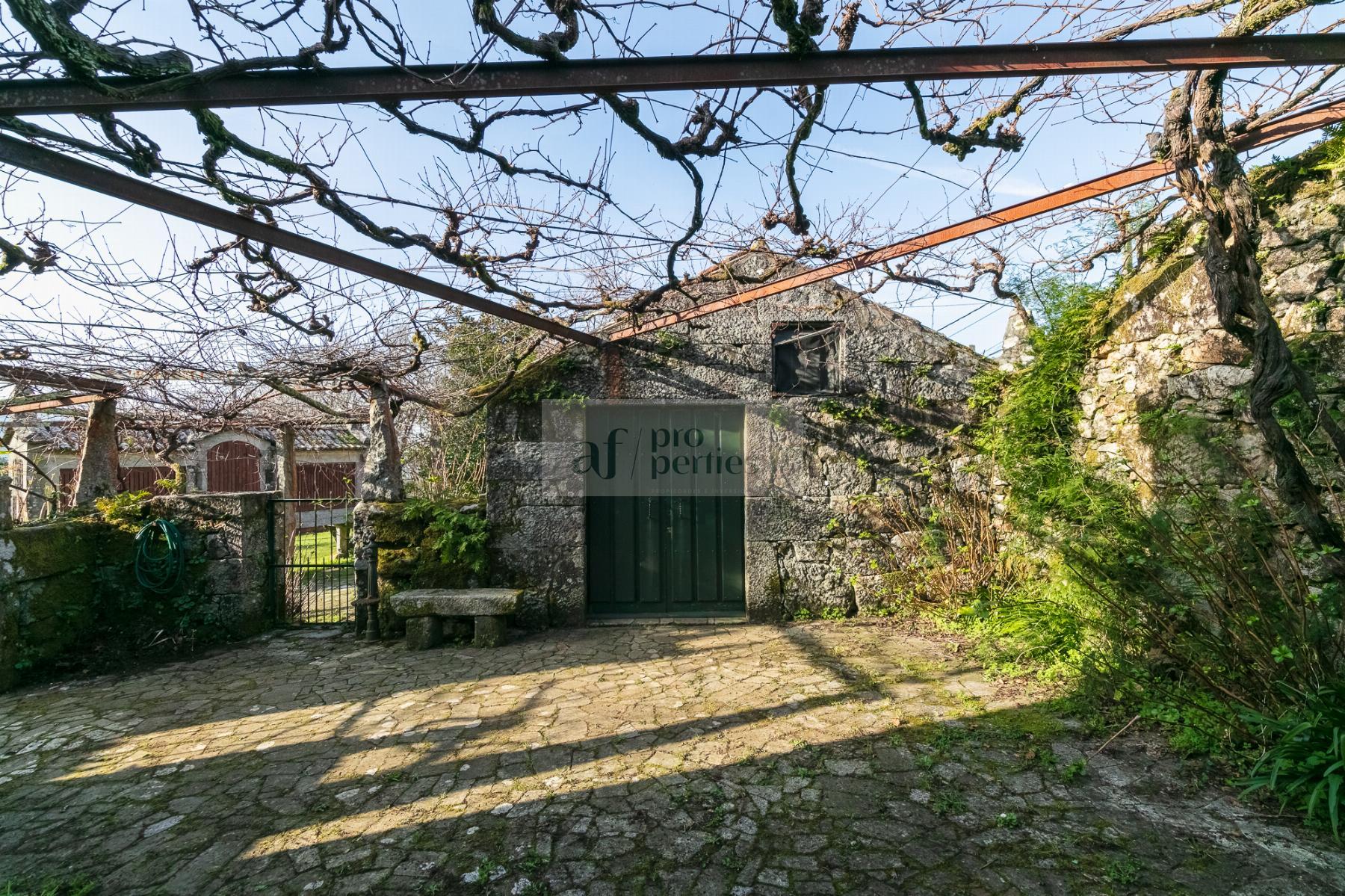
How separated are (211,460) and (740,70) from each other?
708 inches

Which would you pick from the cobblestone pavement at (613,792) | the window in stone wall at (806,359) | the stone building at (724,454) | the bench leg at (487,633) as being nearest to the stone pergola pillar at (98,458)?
the cobblestone pavement at (613,792)

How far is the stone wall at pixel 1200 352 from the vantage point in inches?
132

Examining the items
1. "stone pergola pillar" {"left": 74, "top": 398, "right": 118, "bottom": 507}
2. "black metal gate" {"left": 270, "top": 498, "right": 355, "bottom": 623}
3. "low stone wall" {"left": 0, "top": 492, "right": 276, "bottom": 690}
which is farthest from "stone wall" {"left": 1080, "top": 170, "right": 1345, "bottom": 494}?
"stone pergola pillar" {"left": 74, "top": 398, "right": 118, "bottom": 507}

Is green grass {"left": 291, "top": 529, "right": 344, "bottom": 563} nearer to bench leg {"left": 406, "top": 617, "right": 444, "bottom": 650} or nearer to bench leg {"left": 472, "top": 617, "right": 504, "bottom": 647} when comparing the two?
bench leg {"left": 406, "top": 617, "right": 444, "bottom": 650}

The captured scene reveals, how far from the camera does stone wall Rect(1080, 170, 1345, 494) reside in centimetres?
336

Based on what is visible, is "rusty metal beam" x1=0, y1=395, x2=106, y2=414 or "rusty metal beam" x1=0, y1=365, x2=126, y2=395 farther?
"rusty metal beam" x1=0, y1=395, x2=106, y2=414

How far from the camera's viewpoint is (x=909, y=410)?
6133 mm

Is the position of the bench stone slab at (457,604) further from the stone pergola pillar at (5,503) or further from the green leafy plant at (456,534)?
the stone pergola pillar at (5,503)

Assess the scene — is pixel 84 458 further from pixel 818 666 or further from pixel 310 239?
pixel 818 666

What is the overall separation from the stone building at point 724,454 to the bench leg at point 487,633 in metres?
0.54

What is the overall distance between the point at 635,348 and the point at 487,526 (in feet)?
6.87

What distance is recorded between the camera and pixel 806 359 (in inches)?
245

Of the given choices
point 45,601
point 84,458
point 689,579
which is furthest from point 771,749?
point 84,458

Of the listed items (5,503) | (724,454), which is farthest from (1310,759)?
(5,503)
